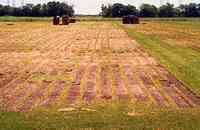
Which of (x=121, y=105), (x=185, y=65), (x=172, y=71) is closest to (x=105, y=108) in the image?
(x=121, y=105)

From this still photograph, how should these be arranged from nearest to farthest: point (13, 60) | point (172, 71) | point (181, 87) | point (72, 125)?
1. point (72, 125)
2. point (181, 87)
3. point (172, 71)
4. point (13, 60)

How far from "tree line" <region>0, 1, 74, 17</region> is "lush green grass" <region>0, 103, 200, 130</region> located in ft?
405

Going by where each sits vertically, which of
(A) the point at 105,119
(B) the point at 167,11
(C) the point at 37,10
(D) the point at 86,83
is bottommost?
(B) the point at 167,11

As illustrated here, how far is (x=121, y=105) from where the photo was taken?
9.08 metres

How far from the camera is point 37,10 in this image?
131m

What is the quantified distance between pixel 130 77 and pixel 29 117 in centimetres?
553

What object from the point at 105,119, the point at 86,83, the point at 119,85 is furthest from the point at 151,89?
the point at 105,119

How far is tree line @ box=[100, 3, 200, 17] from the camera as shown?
13412 centimetres

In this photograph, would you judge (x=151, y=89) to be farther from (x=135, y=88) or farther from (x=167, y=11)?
(x=167, y=11)

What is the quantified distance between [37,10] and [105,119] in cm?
12522

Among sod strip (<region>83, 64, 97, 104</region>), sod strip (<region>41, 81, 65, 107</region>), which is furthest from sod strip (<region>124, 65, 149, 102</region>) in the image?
sod strip (<region>41, 81, 65, 107</region>)

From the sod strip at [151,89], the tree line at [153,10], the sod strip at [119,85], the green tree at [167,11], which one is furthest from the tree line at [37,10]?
the sod strip at [151,89]

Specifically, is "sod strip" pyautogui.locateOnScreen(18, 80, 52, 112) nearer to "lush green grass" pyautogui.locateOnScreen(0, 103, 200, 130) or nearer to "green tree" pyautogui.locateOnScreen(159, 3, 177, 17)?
"lush green grass" pyautogui.locateOnScreen(0, 103, 200, 130)

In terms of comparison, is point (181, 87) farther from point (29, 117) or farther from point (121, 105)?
point (29, 117)
